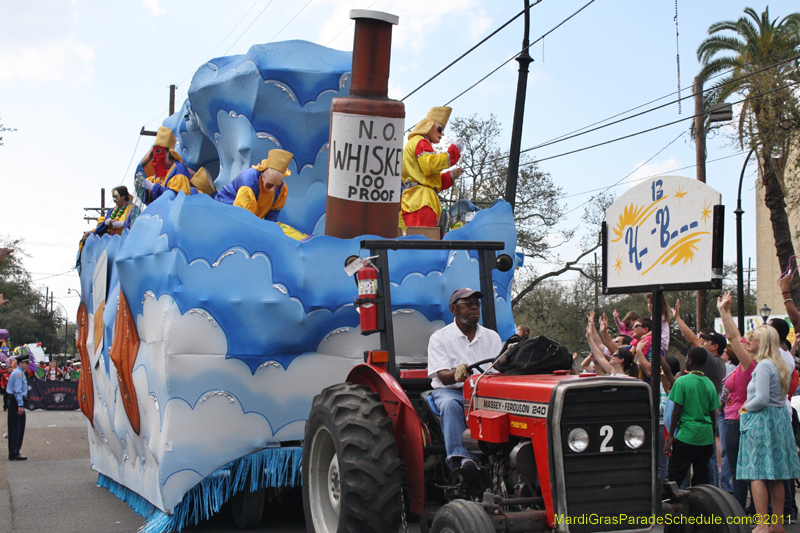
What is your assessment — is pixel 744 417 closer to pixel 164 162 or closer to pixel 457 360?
pixel 457 360

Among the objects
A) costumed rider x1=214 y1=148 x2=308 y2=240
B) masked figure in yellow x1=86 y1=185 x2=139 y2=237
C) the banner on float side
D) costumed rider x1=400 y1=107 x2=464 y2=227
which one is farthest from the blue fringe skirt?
the banner on float side

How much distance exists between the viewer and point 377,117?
7633mm

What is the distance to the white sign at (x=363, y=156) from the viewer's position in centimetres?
761

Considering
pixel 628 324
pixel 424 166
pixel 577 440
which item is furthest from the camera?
pixel 628 324

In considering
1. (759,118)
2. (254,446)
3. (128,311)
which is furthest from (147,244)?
(759,118)

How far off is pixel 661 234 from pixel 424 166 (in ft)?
14.9

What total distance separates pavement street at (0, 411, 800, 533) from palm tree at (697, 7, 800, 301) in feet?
43.0

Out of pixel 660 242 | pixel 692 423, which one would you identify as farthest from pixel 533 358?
pixel 692 423

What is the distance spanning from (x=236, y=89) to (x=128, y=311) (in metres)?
3.30

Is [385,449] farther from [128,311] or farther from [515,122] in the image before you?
[515,122]

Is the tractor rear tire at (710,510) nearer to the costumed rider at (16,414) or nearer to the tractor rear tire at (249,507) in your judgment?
the tractor rear tire at (249,507)

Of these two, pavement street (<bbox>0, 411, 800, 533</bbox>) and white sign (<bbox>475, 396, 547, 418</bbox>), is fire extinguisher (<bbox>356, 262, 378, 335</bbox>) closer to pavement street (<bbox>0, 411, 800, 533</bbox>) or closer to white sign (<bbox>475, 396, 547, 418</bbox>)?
white sign (<bbox>475, 396, 547, 418</bbox>)

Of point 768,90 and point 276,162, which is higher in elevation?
point 768,90

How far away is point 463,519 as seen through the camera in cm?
404
